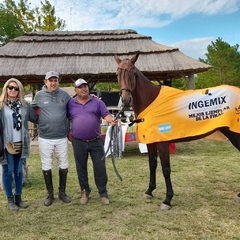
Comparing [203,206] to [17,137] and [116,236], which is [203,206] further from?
[17,137]

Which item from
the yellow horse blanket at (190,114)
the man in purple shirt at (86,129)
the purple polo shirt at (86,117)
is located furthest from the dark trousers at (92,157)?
the yellow horse blanket at (190,114)

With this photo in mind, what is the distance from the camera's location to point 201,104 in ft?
11.8

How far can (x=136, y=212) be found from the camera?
336cm

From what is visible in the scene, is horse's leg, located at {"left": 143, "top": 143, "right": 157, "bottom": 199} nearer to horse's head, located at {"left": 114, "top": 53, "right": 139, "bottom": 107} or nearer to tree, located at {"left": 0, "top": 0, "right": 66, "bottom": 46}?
horse's head, located at {"left": 114, "top": 53, "right": 139, "bottom": 107}

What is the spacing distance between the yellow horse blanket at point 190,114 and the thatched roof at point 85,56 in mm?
6474

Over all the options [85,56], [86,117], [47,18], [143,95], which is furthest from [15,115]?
[47,18]

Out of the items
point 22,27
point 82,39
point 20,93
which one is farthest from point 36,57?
point 22,27

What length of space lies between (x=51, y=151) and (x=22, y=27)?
20534 millimetres

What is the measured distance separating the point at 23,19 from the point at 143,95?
69.0 feet

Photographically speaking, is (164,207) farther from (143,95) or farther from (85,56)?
(85,56)

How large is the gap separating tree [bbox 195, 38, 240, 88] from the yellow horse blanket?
2176 centimetres

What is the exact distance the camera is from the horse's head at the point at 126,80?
10.6 ft

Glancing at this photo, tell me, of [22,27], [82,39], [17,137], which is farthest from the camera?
[22,27]

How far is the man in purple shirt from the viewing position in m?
3.55
